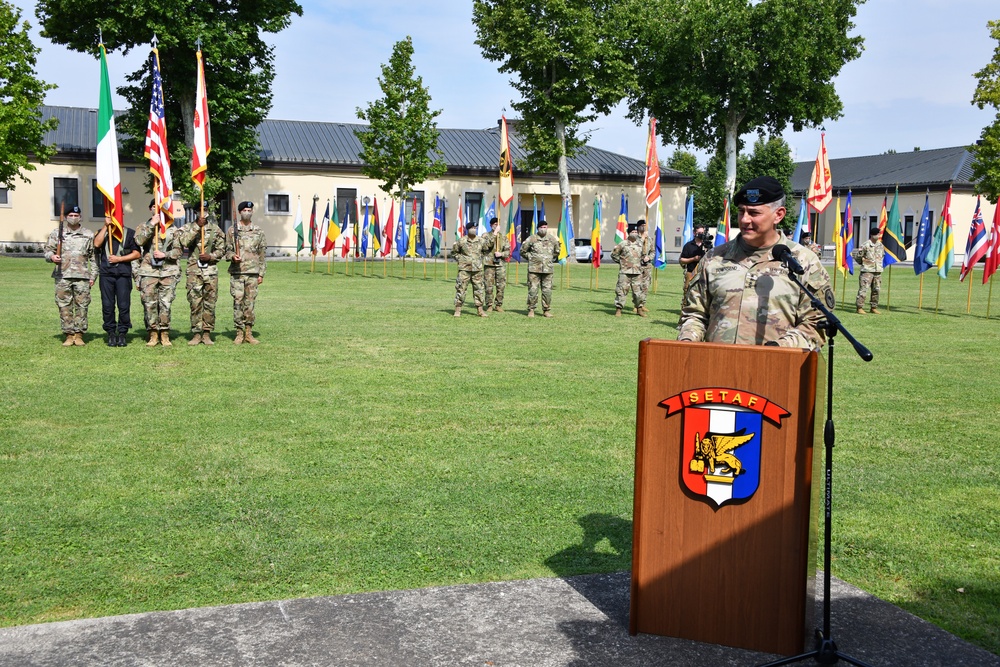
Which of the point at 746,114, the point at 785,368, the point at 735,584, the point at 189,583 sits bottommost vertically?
the point at 189,583

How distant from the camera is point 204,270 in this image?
1442 cm

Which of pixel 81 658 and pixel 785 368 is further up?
pixel 785 368

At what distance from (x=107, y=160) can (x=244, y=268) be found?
245cm

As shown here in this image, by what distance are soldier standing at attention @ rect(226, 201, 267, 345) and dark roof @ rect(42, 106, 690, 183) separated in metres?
34.7

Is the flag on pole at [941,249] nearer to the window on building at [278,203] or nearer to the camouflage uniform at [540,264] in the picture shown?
the camouflage uniform at [540,264]

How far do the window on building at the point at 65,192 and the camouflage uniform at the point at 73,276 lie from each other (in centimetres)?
3635

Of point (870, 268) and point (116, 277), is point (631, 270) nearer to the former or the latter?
point (870, 268)

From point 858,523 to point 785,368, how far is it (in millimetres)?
2769

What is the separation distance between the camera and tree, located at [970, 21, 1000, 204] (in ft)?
139

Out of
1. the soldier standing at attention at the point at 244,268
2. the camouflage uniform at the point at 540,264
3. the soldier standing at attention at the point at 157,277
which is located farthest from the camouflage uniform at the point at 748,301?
the camouflage uniform at the point at 540,264

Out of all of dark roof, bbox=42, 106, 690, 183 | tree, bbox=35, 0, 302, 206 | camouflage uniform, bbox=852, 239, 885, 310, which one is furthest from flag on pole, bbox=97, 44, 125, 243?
dark roof, bbox=42, 106, 690, 183

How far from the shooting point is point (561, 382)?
1145 centimetres

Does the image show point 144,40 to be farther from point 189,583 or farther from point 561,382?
point 189,583

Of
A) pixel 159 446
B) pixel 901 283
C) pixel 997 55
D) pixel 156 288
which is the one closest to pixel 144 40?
pixel 156 288
